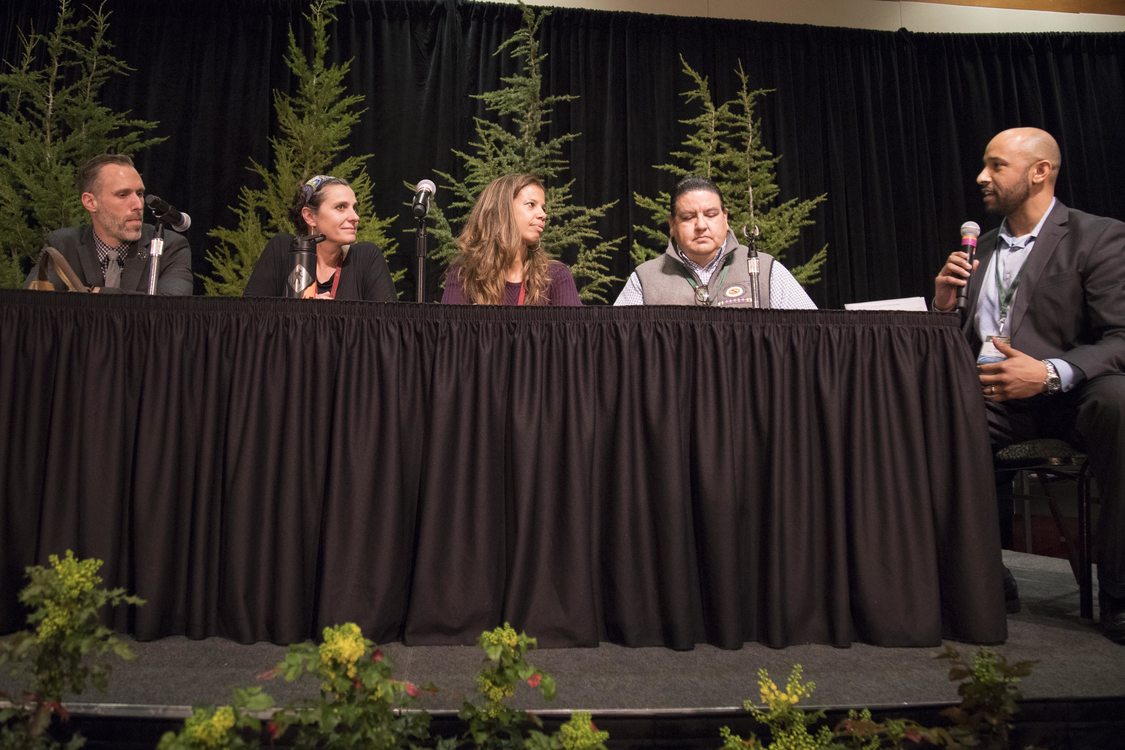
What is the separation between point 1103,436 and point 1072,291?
20.3 inches

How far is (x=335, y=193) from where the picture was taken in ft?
10.4

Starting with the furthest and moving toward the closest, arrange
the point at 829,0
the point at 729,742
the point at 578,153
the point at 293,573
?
the point at 829,0, the point at 578,153, the point at 293,573, the point at 729,742

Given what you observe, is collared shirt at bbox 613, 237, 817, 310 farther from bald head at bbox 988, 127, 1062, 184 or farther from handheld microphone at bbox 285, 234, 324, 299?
handheld microphone at bbox 285, 234, 324, 299

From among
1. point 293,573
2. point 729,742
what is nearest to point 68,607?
point 293,573

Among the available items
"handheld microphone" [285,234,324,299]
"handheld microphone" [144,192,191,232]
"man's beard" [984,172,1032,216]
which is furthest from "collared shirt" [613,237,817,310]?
"handheld microphone" [144,192,191,232]

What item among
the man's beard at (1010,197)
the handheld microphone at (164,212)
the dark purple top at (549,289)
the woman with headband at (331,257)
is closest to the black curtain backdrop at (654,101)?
the woman with headband at (331,257)

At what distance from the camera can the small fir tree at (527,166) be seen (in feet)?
16.6

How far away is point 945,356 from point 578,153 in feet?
13.2

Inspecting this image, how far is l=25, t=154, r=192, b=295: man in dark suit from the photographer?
10.8 ft

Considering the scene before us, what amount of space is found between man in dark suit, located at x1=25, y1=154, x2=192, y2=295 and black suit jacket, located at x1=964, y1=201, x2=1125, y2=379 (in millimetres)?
3045

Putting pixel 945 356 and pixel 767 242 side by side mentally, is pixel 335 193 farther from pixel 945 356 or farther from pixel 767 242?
pixel 767 242

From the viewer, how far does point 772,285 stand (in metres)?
3.19

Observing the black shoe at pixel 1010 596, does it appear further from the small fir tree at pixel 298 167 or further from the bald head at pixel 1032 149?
the small fir tree at pixel 298 167

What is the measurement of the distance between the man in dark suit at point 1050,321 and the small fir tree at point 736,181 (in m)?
2.47
